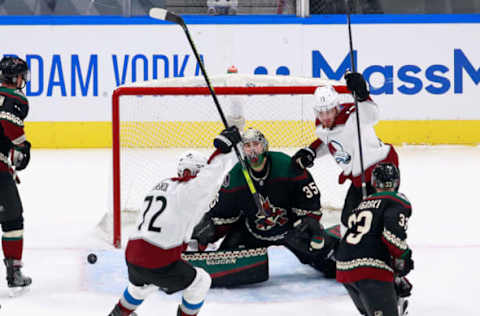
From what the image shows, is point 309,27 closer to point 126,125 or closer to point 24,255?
point 126,125

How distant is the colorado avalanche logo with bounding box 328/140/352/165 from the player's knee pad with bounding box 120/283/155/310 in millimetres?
1230

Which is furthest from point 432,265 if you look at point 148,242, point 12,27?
point 12,27

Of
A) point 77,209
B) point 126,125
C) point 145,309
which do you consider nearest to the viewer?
point 145,309

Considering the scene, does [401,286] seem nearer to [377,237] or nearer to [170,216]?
[377,237]

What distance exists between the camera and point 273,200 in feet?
13.8

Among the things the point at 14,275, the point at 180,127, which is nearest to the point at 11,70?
the point at 14,275

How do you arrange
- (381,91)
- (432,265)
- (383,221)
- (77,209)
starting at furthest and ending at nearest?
(381,91)
(77,209)
(432,265)
(383,221)

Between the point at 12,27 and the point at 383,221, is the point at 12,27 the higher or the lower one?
the higher one

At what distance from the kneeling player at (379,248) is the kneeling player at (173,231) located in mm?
541

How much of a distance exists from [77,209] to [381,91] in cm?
355

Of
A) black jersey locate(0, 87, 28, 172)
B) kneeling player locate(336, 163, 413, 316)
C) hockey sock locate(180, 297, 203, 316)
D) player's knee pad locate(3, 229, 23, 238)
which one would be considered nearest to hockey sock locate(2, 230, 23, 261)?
player's knee pad locate(3, 229, 23, 238)

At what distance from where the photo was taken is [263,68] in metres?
8.44

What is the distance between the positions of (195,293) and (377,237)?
71cm

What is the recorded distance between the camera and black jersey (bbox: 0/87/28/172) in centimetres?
387
